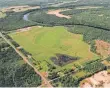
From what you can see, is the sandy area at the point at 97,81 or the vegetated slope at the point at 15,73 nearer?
A: the sandy area at the point at 97,81

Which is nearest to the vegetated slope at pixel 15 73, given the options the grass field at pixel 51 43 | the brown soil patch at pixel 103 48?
the grass field at pixel 51 43

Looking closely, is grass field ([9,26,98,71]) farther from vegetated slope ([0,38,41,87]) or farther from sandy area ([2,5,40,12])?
sandy area ([2,5,40,12])

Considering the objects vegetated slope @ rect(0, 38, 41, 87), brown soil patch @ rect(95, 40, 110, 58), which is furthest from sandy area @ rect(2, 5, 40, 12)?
brown soil patch @ rect(95, 40, 110, 58)

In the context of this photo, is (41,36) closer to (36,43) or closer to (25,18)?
(36,43)

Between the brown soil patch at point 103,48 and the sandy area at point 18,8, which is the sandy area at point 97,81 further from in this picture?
the sandy area at point 18,8

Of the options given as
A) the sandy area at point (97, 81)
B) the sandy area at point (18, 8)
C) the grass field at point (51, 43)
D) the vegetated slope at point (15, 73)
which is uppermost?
the sandy area at point (18, 8)

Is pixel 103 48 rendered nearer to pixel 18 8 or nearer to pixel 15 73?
pixel 15 73
